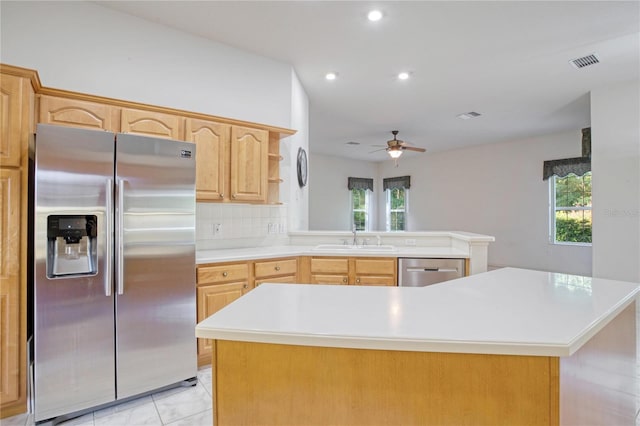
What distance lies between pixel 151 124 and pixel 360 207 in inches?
291

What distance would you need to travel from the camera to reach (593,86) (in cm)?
433

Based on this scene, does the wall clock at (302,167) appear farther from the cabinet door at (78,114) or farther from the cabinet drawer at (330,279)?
the cabinet door at (78,114)

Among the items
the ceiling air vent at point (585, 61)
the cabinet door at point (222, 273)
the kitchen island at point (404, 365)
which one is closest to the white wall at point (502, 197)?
the ceiling air vent at point (585, 61)

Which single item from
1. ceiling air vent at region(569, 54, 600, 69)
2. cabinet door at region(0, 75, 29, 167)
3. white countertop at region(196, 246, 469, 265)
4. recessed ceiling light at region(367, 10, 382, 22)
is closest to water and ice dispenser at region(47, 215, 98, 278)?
cabinet door at region(0, 75, 29, 167)

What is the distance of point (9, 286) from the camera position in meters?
1.93

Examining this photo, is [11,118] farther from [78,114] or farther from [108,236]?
[108,236]

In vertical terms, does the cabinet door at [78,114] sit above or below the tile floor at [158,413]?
above

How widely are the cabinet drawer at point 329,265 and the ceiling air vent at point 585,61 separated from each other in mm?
3316

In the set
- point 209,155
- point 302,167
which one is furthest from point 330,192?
point 209,155

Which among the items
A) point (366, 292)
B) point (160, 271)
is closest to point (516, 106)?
point (366, 292)

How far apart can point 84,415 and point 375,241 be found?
9.70ft

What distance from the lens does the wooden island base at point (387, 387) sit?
96 centimetres

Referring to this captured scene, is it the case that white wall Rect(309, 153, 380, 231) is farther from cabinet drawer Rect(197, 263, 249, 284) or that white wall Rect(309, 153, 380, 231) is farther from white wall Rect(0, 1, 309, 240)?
cabinet drawer Rect(197, 263, 249, 284)

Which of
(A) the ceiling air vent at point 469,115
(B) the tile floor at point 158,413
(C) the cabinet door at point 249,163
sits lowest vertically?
(B) the tile floor at point 158,413
